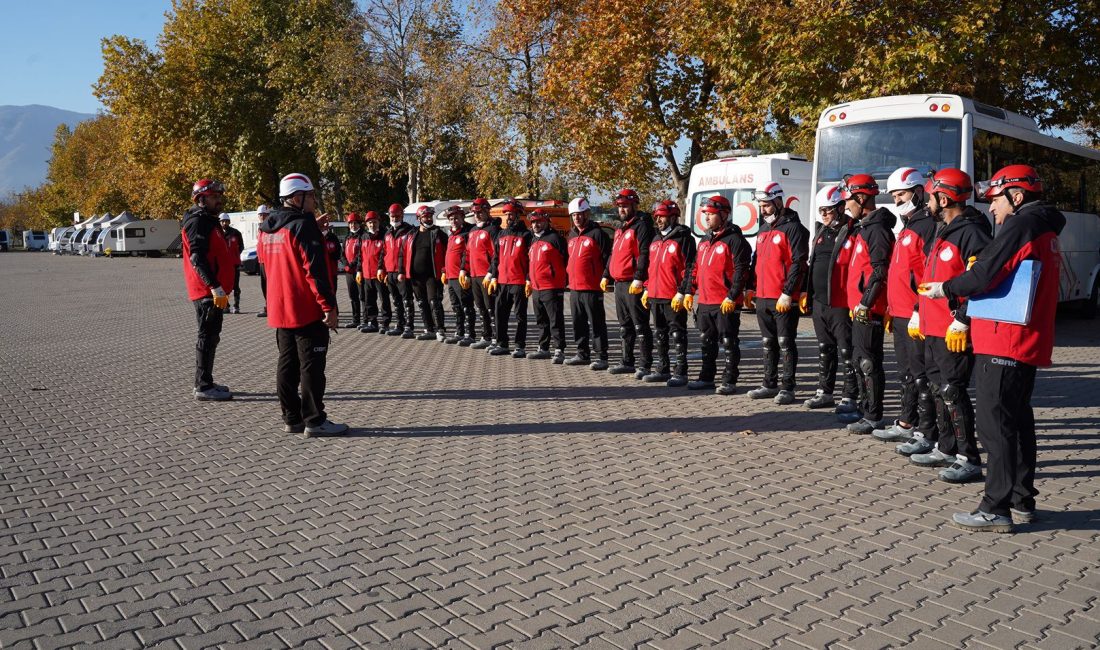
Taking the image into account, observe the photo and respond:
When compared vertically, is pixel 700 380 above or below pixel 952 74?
below

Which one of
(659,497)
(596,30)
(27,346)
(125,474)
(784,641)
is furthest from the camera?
(596,30)

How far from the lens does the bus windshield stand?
13.5 metres

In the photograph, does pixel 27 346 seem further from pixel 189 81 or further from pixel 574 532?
pixel 189 81

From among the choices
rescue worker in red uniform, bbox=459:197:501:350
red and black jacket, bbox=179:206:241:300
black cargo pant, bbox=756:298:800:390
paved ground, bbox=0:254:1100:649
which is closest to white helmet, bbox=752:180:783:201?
black cargo pant, bbox=756:298:800:390

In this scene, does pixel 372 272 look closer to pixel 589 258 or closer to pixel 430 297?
pixel 430 297

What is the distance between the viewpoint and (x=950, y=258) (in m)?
6.03

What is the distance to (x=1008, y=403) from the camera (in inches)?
199

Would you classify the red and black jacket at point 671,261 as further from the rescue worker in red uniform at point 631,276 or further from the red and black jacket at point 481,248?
the red and black jacket at point 481,248

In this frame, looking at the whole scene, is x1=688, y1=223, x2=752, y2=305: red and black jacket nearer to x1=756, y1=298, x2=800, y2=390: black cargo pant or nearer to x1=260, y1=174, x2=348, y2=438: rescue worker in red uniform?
x1=756, y1=298, x2=800, y2=390: black cargo pant

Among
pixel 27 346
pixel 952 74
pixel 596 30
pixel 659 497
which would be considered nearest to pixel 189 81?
pixel 596 30

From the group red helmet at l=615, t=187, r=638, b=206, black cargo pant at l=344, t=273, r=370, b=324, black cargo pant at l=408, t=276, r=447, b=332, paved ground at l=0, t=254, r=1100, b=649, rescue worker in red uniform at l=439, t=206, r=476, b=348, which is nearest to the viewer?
paved ground at l=0, t=254, r=1100, b=649

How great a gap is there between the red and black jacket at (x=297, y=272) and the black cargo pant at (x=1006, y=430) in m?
4.94

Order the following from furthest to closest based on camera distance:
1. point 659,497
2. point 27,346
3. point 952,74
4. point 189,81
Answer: point 189,81, point 952,74, point 27,346, point 659,497

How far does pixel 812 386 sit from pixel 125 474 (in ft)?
23.2
